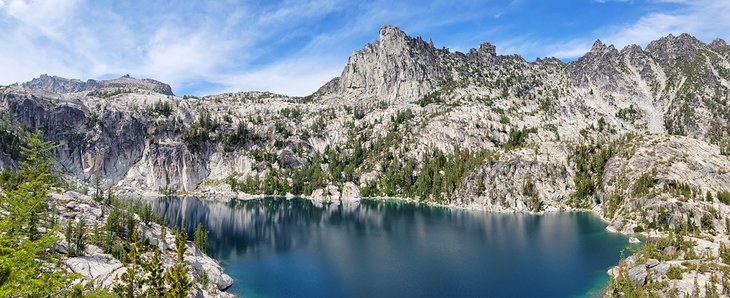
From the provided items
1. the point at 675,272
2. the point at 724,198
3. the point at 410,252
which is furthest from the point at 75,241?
→ the point at 724,198

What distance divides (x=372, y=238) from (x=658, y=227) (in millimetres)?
74789

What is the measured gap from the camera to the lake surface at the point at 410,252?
223ft

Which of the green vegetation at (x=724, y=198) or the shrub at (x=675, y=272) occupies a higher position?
the green vegetation at (x=724, y=198)

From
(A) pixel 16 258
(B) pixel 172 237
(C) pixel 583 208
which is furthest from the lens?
(C) pixel 583 208

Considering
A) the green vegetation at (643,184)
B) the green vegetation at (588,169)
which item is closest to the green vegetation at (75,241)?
the green vegetation at (643,184)

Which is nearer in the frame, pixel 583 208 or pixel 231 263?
pixel 231 263

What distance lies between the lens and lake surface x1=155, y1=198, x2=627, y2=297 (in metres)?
67.9

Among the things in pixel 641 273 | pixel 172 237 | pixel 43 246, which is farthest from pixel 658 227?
pixel 43 246

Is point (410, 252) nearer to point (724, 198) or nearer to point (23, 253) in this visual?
point (23, 253)

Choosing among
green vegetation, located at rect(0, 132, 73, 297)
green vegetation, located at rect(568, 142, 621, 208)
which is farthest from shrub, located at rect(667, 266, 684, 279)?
green vegetation, located at rect(568, 142, 621, 208)

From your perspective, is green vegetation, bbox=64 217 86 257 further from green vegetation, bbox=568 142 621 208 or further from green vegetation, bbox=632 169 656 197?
green vegetation, bbox=568 142 621 208

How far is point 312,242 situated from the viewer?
107 metres

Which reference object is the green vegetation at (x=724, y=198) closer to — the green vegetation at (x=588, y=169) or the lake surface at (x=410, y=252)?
the lake surface at (x=410, y=252)

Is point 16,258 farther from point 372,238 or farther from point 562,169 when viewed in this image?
point 562,169
